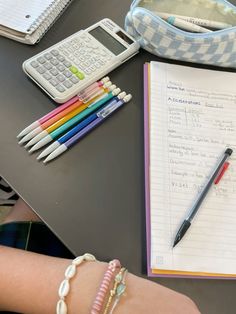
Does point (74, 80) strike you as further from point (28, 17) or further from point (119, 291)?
point (119, 291)

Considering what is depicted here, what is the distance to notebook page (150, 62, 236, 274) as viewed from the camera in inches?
18.2

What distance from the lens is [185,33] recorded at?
566 millimetres

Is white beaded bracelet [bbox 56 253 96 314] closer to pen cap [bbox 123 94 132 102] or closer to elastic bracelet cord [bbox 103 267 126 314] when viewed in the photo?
elastic bracelet cord [bbox 103 267 126 314]

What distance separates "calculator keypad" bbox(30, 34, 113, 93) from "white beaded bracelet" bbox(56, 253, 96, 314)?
0.26m

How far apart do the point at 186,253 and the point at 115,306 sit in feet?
0.38

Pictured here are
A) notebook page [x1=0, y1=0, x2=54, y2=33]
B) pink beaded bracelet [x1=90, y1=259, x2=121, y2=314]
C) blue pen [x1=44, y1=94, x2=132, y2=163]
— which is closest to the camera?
pink beaded bracelet [x1=90, y1=259, x2=121, y2=314]

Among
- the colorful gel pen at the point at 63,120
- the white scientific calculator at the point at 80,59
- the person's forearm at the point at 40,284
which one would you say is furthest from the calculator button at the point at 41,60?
the person's forearm at the point at 40,284

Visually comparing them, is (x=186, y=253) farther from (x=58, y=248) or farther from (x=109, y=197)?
(x=58, y=248)

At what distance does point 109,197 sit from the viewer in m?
0.49

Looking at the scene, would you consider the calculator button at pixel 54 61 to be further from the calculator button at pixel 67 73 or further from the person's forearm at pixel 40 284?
the person's forearm at pixel 40 284

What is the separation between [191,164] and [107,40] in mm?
273

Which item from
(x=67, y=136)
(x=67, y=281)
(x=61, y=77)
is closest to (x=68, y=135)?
(x=67, y=136)

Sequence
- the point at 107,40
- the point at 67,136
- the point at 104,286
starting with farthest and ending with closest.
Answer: the point at 107,40, the point at 67,136, the point at 104,286

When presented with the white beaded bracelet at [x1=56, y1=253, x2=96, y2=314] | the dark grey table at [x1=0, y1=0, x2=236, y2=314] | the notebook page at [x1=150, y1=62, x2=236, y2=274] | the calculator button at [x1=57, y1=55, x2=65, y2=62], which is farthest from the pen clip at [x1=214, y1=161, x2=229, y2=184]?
the calculator button at [x1=57, y1=55, x2=65, y2=62]
